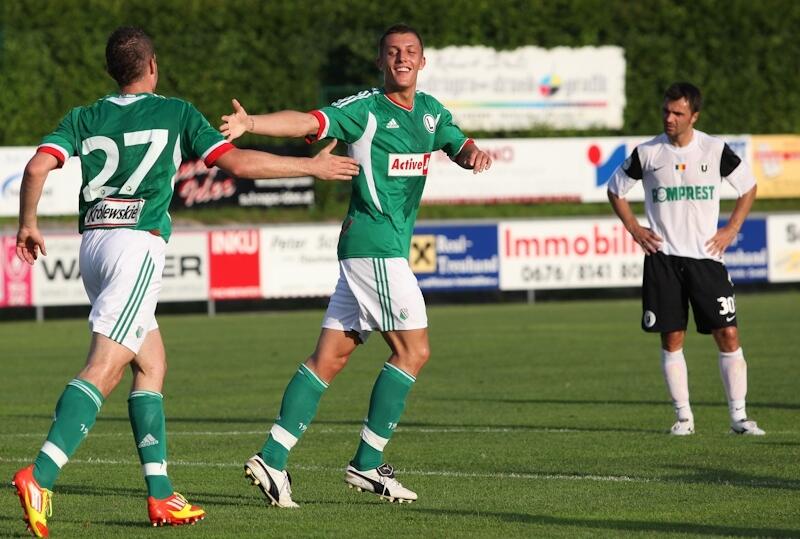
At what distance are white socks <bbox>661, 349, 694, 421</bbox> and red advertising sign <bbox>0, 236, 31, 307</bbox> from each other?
14.2 m

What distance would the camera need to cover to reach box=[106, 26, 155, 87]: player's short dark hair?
7.16 m

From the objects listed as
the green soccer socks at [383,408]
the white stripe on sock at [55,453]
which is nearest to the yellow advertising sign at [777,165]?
the green soccer socks at [383,408]

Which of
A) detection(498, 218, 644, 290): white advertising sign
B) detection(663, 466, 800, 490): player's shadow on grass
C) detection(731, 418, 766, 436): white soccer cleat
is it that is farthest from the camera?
detection(498, 218, 644, 290): white advertising sign

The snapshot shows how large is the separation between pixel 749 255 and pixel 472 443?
16951mm

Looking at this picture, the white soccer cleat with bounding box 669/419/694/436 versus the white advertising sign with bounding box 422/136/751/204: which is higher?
the white advertising sign with bounding box 422/136/751/204

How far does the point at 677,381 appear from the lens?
11.1m

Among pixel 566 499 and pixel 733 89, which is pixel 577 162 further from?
pixel 566 499

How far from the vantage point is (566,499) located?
313 inches

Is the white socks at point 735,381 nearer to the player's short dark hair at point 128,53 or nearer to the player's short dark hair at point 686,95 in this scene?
the player's short dark hair at point 686,95

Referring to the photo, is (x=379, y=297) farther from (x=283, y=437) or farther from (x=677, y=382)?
(x=677, y=382)

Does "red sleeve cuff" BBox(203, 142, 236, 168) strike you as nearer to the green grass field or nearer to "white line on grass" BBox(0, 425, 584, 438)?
the green grass field

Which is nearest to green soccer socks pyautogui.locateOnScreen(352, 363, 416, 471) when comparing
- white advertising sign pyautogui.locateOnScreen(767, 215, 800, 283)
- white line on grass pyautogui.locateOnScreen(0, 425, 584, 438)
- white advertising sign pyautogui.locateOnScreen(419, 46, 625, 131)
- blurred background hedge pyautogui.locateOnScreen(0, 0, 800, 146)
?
white line on grass pyautogui.locateOnScreen(0, 425, 584, 438)

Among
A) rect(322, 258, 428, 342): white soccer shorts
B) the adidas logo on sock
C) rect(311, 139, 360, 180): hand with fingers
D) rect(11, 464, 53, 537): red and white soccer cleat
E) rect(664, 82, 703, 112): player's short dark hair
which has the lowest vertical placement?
rect(11, 464, 53, 537): red and white soccer cleat

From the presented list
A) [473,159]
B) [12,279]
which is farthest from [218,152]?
[12,279]
